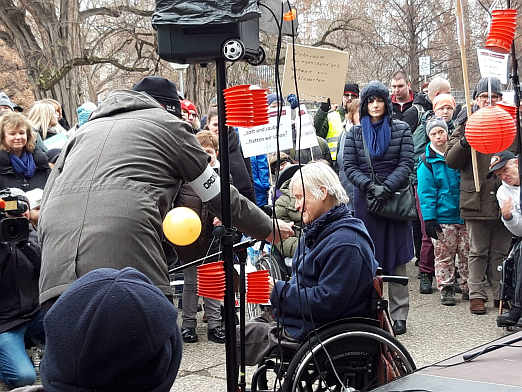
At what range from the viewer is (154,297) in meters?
1.60

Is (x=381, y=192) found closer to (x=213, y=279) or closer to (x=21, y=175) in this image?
(x=21, y=175)

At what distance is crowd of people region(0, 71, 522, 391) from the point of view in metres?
1.59

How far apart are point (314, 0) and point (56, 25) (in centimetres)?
864

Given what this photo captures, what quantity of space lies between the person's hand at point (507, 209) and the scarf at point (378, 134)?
103 cm

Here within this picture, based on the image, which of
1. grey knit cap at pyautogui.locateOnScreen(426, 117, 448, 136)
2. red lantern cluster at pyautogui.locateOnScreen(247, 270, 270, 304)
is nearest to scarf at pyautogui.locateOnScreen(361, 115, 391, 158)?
grey knit cap at pyautogui.locateOnScreen(426, 117, 448, 136)

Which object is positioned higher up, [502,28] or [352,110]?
[502,28]

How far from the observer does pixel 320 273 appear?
155 inches

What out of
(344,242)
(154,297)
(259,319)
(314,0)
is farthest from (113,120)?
(314,0)

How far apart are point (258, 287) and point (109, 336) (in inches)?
92.8

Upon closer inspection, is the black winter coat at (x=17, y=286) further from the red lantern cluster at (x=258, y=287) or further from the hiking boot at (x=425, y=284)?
the hiking boot at (x=425, y=284)

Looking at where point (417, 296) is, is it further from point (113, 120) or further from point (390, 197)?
point (113, 120)

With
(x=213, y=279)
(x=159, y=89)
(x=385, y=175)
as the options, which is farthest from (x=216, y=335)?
(x=159, y=89)

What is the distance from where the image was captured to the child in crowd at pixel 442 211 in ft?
23.6

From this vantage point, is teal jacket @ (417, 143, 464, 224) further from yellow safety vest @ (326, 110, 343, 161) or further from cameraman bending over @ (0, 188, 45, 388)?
cameraman bending over @ (0, 188, 45, 388)
